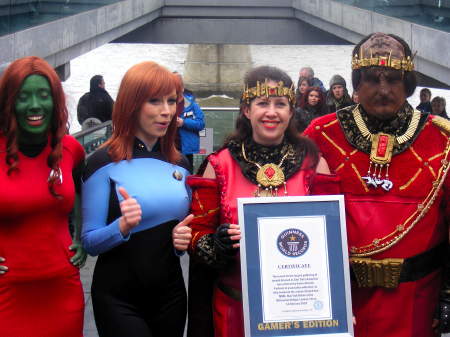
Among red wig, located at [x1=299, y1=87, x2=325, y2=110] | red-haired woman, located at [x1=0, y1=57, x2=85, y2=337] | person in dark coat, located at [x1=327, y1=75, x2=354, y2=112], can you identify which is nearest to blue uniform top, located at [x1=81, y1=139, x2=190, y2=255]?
red-haired woman, located at [x1=0, y1=57, x2=85, y2=337]

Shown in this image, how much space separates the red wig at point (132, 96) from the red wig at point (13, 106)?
25cm

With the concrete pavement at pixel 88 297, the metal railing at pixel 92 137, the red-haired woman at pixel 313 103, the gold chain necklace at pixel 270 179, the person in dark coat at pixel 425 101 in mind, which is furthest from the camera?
the person in dark coat at pixel 425 101

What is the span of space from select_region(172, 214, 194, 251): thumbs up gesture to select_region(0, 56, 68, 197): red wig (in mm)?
552

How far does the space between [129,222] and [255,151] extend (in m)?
0.70

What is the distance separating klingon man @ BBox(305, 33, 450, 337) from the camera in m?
3.71

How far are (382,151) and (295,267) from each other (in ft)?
2.42

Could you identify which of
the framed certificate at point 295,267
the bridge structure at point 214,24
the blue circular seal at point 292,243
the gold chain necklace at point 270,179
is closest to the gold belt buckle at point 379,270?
the framed certificate at point 295,267

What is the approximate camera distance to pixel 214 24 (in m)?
22.4

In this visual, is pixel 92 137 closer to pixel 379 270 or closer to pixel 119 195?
pixel 119 195

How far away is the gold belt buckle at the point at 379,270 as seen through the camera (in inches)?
145

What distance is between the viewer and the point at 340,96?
9.26 m

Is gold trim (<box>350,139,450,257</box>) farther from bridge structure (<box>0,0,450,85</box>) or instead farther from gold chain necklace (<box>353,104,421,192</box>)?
bridge structure (<box>0,0,450,85</box>)

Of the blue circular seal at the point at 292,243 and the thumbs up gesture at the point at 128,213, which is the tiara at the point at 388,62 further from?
the thumbs up gesture at the point at 128,213

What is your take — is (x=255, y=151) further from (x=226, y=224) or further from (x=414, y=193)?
(x=414, y=193)
